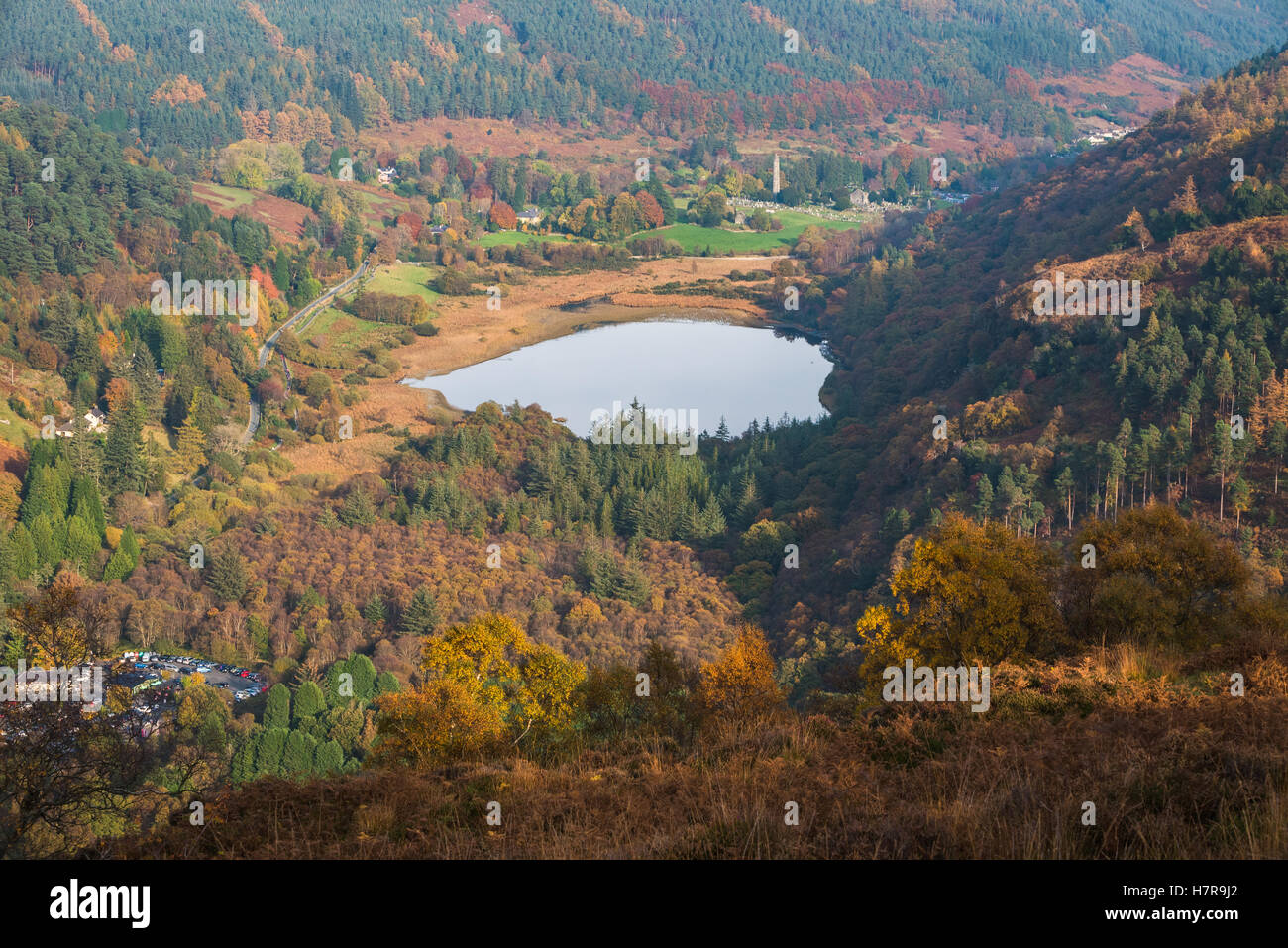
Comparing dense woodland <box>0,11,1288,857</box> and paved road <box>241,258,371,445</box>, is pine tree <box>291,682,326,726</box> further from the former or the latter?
paved road <box>241,258,371,445</box>

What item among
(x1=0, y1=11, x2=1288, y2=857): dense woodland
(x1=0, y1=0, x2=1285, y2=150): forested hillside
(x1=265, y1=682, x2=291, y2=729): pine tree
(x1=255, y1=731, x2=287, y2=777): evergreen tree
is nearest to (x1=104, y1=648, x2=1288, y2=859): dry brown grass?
(x1=0, y1=11, x2=1288, y2=857): dense woodland

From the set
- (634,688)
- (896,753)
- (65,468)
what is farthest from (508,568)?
(896,753)

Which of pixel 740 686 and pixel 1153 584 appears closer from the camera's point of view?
pixel 740 686

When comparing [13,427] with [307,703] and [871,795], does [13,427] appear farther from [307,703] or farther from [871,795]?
[871,795]

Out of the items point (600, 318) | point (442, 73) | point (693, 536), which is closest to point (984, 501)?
point (693, 536)

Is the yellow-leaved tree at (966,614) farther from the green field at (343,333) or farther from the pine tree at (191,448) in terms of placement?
the green field at (343,333)

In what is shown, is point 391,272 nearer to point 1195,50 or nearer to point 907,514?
point 907,514
